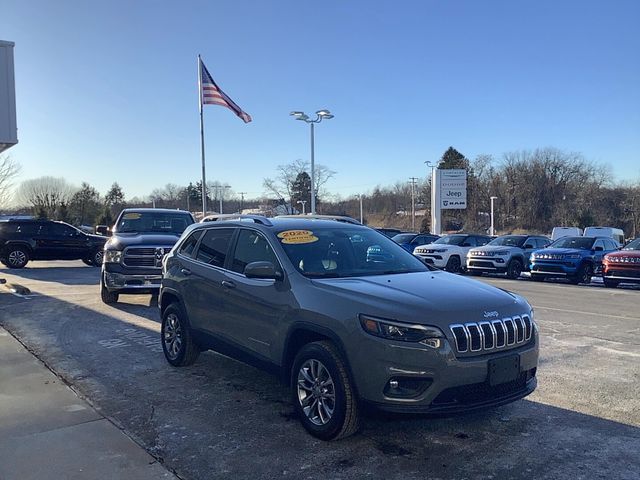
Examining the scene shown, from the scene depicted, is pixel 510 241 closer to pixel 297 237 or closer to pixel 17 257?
pixel 297 237

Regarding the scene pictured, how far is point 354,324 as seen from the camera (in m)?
3.99

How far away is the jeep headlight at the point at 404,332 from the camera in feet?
12.6

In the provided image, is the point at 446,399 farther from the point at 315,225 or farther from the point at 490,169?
the point at 490,169

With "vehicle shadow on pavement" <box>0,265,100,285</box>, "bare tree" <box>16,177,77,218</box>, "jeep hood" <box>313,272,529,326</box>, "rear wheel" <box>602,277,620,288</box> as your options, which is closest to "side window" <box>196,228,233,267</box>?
"jeep hood" <box>313,272,529,326</box>

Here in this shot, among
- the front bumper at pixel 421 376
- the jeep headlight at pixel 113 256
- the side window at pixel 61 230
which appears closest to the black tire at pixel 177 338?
the front bumper at pixel 421 376

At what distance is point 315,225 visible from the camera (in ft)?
18.3

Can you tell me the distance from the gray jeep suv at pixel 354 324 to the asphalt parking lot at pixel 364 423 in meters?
0.35

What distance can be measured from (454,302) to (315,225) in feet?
6.23

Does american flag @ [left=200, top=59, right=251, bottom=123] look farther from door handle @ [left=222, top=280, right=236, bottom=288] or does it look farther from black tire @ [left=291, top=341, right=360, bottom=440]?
black tire @ [left=291, top=341, right=360, bottom=440]

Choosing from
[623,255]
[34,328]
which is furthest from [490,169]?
[34,328]

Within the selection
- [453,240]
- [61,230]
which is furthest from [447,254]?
[61,230]

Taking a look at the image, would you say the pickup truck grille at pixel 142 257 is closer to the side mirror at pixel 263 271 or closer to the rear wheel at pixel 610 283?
the side mirror at pixel 263 271

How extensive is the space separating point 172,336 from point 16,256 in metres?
16.9

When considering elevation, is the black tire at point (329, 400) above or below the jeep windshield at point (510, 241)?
below
